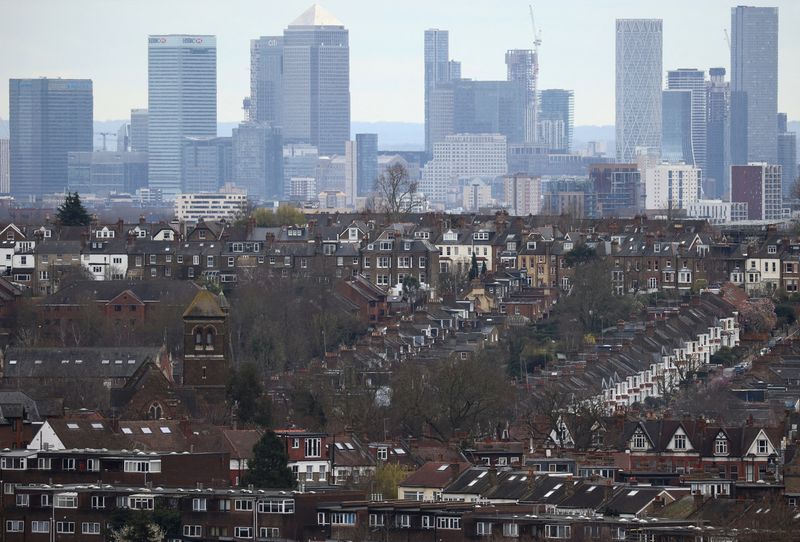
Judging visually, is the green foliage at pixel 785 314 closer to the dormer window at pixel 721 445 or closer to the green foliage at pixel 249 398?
the green foliage at pixel 249 398

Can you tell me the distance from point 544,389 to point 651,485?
20.8 meters

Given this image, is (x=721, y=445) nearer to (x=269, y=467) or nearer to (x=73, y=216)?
(x=269, y=467)

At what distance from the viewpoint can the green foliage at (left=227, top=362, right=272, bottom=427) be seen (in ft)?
204

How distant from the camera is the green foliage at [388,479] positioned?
5128 centimetres

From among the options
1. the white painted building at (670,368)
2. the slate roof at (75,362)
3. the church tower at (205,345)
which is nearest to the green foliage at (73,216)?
the white painted building at (670,368)

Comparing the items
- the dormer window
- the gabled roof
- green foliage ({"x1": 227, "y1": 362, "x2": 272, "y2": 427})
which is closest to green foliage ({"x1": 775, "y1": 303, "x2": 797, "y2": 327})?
the gabled roof

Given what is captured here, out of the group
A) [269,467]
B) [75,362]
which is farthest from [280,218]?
[269,467]

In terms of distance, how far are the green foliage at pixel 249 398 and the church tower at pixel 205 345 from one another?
181 centimetres

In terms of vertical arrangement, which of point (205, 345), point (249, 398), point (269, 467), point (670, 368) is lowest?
point (670, 368)

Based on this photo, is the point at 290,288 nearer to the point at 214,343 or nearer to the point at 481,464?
the point at 214,343

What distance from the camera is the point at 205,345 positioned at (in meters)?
68.3

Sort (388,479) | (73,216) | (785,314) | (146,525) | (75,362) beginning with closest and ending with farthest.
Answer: (146,525) → (388,479) → (75,362) → (785,314) → (73,216)

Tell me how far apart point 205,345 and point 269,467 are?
1743 cm

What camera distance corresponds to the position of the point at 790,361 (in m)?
74.9
